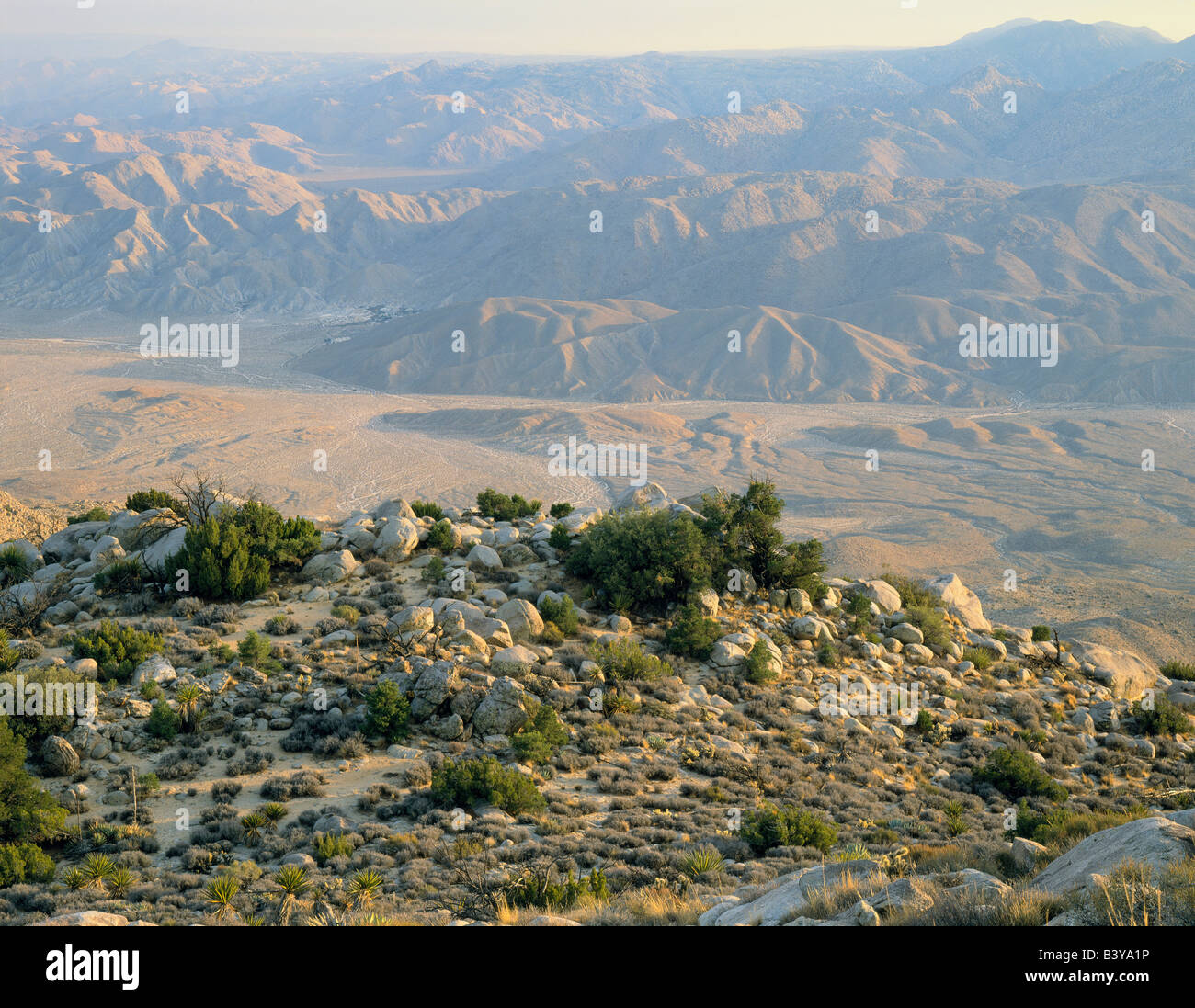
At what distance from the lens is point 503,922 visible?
7.13 m

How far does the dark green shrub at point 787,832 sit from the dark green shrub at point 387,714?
5.21m

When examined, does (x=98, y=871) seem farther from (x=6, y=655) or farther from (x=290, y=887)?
(x=6, y=655)

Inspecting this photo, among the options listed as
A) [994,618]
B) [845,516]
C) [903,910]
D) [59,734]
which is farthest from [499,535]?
[845,516]

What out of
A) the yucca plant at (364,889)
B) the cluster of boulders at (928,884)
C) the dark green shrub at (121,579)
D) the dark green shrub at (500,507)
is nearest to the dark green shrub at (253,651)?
the dark green shrub at (121,579)

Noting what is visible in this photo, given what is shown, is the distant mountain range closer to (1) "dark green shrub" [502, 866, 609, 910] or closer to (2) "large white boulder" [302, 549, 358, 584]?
(2) "large white boulder" [302, 549, 358, 584]

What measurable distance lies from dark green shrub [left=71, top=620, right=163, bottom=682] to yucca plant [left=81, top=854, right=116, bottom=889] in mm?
4730

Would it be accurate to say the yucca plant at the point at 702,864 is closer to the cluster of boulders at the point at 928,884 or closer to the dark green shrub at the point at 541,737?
the cluster of boulders at the point at 928,884

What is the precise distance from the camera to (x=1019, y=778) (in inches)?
523

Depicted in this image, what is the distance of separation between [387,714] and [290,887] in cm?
420

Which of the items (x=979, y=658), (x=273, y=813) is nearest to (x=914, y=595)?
(x=979, y=658)

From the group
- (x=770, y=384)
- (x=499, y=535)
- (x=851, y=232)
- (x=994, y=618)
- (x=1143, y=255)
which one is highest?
(x=851, y=232)

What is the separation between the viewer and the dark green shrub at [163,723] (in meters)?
11.9

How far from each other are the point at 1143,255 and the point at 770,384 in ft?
198
